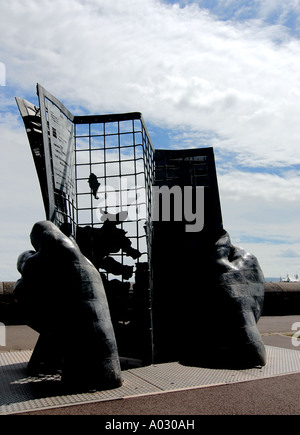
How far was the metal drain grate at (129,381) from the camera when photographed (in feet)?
16.0

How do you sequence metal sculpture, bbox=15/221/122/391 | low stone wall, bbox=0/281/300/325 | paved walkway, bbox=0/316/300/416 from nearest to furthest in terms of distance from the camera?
paved walkway, bbox=0/316/300/416 < metal sculpture, bbox=15/221/122/391 < low stone wall, bbox=0/281/300/325

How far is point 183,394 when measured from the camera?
5160 mm

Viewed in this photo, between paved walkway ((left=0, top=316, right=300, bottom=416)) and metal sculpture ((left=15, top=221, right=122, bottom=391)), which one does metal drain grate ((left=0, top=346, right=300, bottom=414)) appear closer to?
paved walkway ((left=0, top=316, right=300, bottom=416))

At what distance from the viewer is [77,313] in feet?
18.2

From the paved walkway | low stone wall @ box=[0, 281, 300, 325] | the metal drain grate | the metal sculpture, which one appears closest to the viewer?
the paved walkway

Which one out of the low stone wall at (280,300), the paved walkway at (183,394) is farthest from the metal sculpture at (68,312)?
the low stone wall at (280,300)

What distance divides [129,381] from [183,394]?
99 cm

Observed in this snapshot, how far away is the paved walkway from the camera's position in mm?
4520

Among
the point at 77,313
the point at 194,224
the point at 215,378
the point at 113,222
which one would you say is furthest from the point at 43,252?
the point at 194,224

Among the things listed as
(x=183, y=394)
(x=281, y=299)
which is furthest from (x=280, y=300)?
(x=183, y=394)

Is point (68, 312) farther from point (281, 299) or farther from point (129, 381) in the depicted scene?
point (281, 299)

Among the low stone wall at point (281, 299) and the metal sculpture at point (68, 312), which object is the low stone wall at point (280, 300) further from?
the metal sculpture at point (68, 312)

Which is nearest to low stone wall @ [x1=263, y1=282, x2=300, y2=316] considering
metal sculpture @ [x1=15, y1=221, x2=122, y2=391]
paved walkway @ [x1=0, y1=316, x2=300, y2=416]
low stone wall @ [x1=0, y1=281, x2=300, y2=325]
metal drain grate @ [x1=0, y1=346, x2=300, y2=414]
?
low stone wall @ [x1=0, y1=281, x2=300, y2=325]
